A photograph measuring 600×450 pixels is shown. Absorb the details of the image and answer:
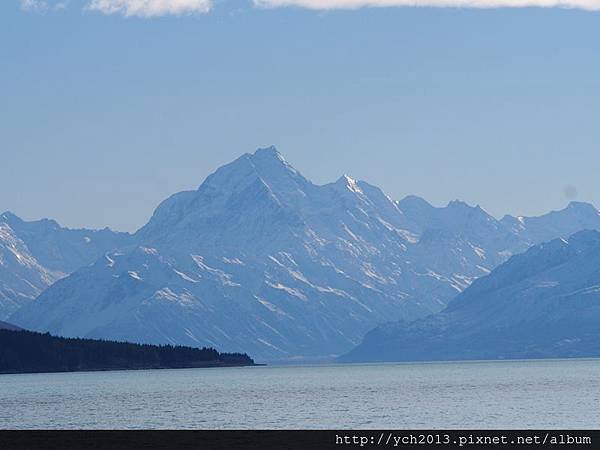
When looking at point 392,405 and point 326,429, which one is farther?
point 392,405
